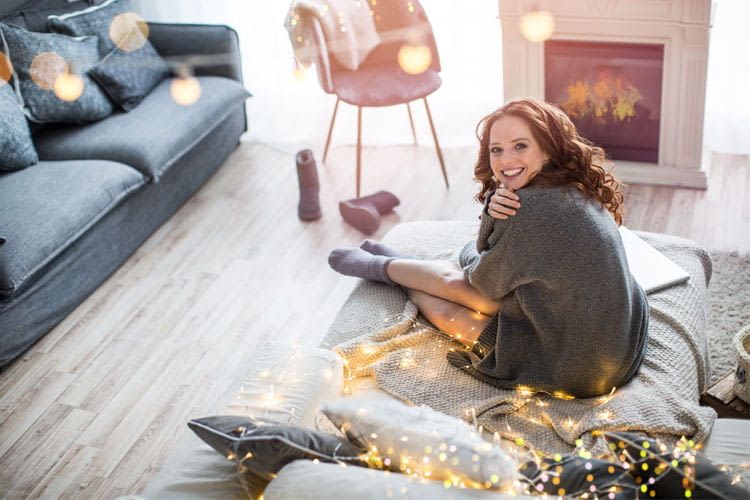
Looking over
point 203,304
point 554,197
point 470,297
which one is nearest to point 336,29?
point 203,304

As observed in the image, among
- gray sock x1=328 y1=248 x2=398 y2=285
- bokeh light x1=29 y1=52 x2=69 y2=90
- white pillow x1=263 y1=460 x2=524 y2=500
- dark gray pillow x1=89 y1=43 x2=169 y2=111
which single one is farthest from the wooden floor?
bokeh light x1=29 y1=52 x2=69 y2=90

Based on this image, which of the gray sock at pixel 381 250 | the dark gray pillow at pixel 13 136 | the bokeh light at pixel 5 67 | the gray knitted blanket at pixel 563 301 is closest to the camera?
the gray knitted blanket at pixel 563 301

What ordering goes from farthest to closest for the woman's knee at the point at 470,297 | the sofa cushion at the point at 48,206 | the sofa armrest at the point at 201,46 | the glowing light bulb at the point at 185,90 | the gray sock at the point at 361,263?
the sofa armrest at the point at 201,46 → the glowing light bulb at the point at 185,90 → the sofa cushion at the point at 48,206 → the gray sock at the point at 361,263 → the woman's knee at the point at 470,297

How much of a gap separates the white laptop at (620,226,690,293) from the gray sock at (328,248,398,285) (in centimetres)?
68

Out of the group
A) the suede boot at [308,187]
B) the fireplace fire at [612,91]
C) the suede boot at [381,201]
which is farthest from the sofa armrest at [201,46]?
the fireplace fire at [612,91]

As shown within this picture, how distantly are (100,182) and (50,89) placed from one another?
617mm

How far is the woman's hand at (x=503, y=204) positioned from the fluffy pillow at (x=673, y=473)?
0.72m

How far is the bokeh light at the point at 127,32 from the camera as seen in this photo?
13.4 feet

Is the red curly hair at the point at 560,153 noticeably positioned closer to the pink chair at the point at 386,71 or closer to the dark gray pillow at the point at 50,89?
the pink chair at the point at 386,71

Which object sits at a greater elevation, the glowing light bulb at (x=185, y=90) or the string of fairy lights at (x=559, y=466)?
the glowing light bulb at (x=185, y=90)

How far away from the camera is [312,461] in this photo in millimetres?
1649

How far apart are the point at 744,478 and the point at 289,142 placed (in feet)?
10.8

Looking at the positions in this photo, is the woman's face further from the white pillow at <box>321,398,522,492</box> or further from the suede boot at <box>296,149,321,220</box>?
the suede boot at <box>296,149,321,220</box>

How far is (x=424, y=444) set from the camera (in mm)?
1639
